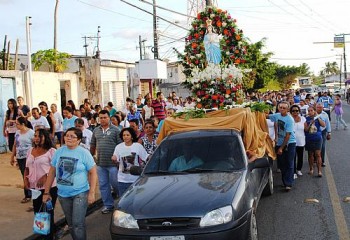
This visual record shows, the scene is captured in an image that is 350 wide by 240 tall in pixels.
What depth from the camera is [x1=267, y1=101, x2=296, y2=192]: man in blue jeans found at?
845 cm

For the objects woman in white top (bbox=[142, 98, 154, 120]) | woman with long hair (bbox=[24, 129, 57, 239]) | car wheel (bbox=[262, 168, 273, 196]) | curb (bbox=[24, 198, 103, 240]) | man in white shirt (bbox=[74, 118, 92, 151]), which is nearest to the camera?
woman with long hair (bbox=[24, 129, 57, 239])

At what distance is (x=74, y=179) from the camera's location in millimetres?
5250

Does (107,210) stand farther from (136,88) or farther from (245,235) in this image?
(136,88)

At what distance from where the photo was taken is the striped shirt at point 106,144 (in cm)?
741

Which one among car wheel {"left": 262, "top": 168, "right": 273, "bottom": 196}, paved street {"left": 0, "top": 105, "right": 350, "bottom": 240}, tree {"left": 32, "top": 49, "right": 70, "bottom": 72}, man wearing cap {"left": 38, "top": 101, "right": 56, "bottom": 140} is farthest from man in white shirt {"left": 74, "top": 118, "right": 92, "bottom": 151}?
tree {"left": 32, "top": 49, "right": 70, "bottom": 72}

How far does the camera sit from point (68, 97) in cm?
1941

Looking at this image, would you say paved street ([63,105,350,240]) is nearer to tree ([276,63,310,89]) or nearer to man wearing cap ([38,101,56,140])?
man wearing cap ([38,101,56,140])

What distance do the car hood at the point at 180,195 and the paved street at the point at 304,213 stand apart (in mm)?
1253

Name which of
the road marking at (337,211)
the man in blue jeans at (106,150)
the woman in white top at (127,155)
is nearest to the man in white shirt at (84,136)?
the man in blue jeans at (106,150)

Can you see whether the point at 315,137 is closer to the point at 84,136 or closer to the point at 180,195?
the point at 84,136

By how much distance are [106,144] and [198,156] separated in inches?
82.2

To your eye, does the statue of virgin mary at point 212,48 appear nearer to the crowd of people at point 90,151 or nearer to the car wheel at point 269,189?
the crowd of people at point 90,151

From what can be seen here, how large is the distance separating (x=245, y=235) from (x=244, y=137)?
2334 millimetres

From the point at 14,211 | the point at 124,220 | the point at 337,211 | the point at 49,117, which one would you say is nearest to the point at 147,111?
the point at 49,117
